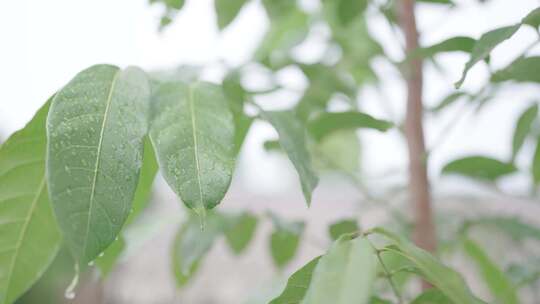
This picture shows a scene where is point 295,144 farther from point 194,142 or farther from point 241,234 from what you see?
point 241,234

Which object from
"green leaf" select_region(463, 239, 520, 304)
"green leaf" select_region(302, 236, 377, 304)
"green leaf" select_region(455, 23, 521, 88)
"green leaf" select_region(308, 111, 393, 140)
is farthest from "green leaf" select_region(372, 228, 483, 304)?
"green leaf" select_region(463, 239, 520, 304)

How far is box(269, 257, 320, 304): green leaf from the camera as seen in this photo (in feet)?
1.28

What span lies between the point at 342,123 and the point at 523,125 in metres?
0.19

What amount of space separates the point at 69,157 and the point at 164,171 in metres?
0.06

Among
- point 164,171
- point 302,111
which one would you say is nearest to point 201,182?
point 164,171

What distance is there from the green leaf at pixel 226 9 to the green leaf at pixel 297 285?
31 centimetres

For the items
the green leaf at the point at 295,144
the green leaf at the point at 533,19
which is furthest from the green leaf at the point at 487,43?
the green leaf at the point at 295,144

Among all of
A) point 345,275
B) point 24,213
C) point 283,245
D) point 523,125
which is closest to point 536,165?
point 523,125

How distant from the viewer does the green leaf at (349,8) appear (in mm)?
682

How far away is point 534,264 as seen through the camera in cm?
70

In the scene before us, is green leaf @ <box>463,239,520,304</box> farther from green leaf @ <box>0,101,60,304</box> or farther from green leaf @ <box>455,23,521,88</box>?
green leaf @ <box>0,101,60,304</box>

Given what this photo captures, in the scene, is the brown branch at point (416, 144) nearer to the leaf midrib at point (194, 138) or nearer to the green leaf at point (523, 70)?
the green leaf at point (523, 70)

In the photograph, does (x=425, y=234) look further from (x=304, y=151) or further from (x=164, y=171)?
(x=164, y=171)

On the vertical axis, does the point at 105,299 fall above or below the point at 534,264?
below
